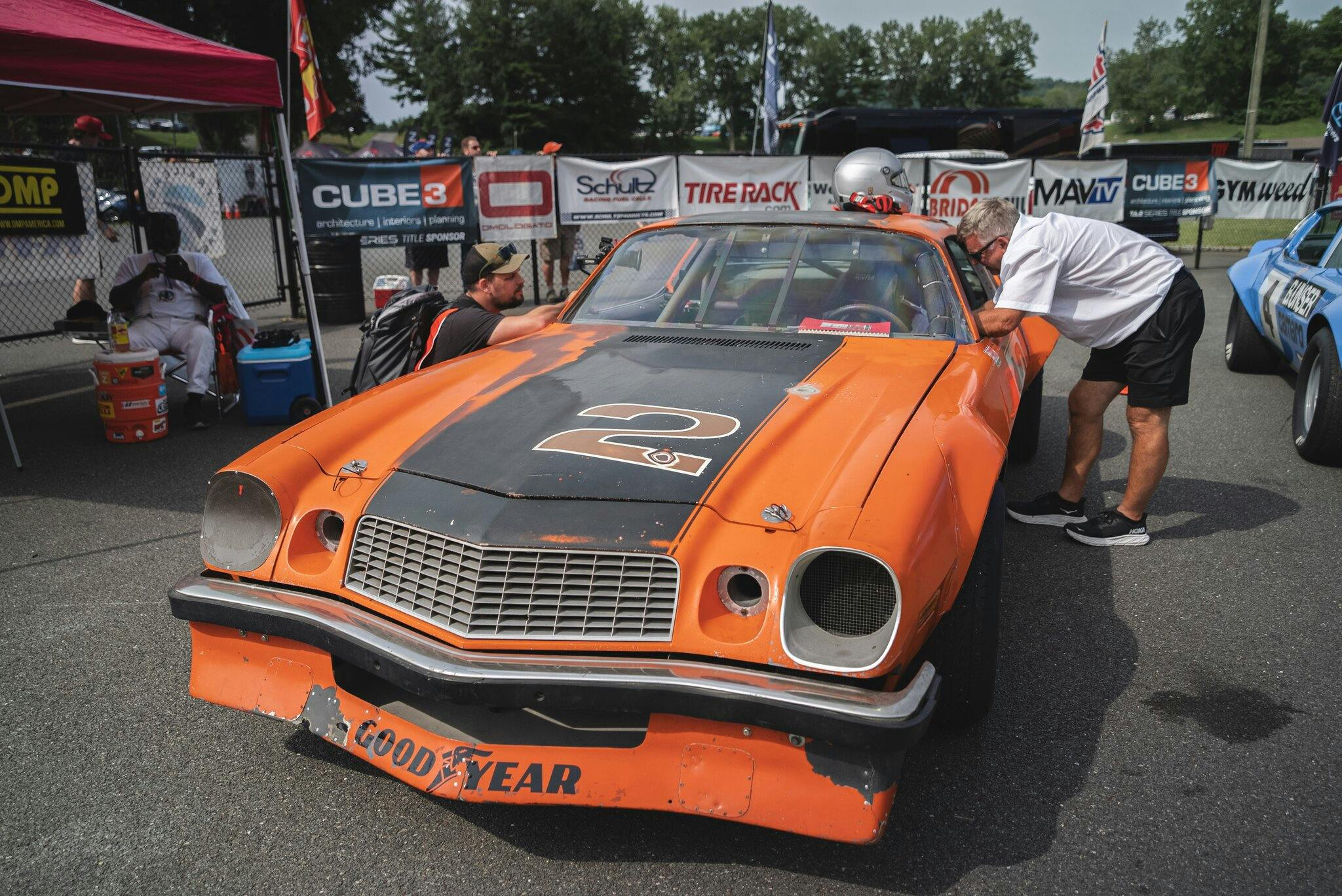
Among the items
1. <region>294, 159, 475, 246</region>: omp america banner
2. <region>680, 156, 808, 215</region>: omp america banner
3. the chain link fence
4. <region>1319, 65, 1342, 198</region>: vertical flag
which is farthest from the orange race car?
<region>1319, 65, 1342, 198</region>: vertical flag

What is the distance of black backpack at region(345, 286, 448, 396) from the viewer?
14.2 ft

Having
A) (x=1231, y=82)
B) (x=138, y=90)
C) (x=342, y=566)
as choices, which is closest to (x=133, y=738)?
(x=342, y=566)

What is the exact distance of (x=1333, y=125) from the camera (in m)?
11.8

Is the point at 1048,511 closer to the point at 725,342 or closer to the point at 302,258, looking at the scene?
the point at 725,342

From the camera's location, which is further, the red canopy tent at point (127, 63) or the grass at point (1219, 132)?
the grass at point (1219, 132)

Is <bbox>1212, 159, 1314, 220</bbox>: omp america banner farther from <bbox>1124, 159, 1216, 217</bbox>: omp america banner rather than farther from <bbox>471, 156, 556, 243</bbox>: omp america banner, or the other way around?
<bbox>471, 156, 556, 243</bbox>: omp america banner

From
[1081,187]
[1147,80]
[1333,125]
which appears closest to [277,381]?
[1081,187]

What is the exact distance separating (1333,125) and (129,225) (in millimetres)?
13570

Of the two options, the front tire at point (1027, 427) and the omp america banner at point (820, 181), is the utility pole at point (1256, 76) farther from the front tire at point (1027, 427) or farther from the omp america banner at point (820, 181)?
the front tire at point (1027, 427)

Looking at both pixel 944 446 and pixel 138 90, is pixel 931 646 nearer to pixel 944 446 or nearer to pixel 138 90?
pixel 944 446

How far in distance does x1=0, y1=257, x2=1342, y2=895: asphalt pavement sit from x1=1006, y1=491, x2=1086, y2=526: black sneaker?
25cm

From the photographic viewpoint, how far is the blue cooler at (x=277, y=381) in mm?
6484

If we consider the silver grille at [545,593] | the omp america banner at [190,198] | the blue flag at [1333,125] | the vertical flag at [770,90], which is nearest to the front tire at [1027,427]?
the silver grille at [545,593]

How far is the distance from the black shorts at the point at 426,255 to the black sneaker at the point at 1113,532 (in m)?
8.05
